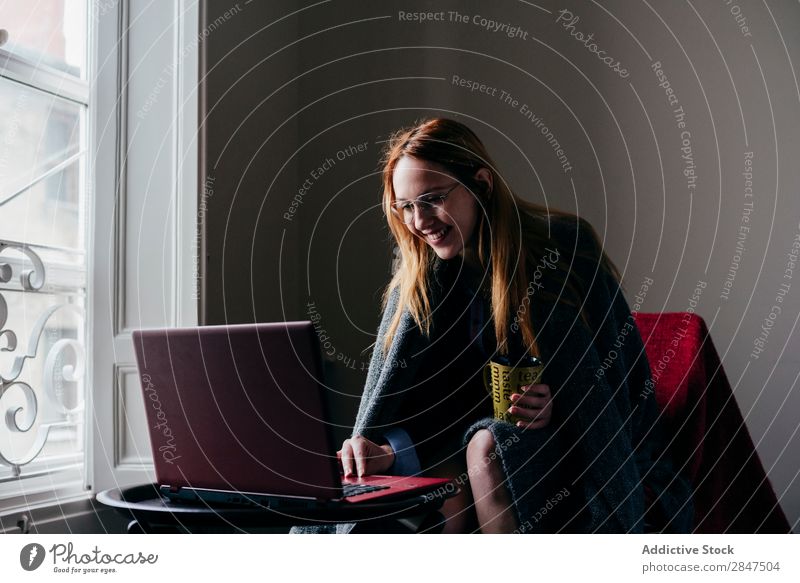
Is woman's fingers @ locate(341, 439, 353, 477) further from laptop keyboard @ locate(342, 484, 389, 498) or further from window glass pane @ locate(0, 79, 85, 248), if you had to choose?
window glass pane @ locate(0, 79, 85, 248)

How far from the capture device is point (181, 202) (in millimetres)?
1594

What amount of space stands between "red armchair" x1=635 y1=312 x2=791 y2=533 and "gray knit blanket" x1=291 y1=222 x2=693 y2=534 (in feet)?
0.07

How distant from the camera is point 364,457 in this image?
1119mm

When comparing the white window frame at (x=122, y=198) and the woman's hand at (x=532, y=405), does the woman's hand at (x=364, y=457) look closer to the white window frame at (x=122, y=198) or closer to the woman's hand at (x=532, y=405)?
the woman's hand at (x=532, y=405)

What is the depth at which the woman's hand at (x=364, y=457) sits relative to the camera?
1.11 meters

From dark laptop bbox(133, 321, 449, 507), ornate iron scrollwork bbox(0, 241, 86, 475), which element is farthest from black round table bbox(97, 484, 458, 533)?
ornate iron scrollwork bbox(0, 241, 86, 475)

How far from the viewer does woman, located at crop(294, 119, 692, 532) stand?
1.10 m

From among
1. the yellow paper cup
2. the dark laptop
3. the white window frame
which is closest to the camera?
the dark laptop

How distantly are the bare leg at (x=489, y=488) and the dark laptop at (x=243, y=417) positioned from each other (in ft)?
0.66

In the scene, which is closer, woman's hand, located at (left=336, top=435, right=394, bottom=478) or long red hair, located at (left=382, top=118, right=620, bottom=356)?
woman's hand, located at (left=336, top=435, right=394, bottom=478)

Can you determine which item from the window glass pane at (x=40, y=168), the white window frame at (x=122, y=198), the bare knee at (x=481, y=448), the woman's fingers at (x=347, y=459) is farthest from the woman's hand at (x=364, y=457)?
the window glass pane at (x=40, y=168)
